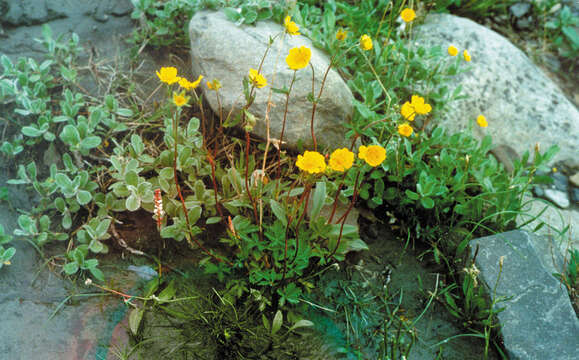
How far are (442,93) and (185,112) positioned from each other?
1711 mm

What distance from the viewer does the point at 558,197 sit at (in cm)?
320

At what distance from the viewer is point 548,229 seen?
260 cm

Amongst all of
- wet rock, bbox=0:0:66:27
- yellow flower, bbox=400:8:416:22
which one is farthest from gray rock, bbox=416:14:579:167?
wet rock, bbox=0:0:66:27

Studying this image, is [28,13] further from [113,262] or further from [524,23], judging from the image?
[524,23]

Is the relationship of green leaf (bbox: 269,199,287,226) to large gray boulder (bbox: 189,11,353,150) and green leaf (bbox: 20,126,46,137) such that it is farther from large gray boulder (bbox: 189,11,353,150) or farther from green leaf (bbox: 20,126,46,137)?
green leaf (bbox: 20,126,46,137)

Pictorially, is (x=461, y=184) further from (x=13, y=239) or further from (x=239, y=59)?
(x=13, y=239)

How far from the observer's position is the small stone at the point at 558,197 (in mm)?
Result: 3156

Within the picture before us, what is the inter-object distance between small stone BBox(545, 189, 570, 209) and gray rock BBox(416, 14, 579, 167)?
0.30 metres

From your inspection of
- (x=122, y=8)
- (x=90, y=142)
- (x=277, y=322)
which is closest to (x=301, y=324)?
(x=277, y=322)

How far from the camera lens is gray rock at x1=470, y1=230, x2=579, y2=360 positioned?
2.00 metres

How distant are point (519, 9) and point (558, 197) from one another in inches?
82.7

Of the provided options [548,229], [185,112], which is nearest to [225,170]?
[185,112]

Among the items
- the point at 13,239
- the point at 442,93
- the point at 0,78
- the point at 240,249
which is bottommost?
the point at 13,239

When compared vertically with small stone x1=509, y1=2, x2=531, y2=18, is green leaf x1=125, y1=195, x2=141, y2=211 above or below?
below
